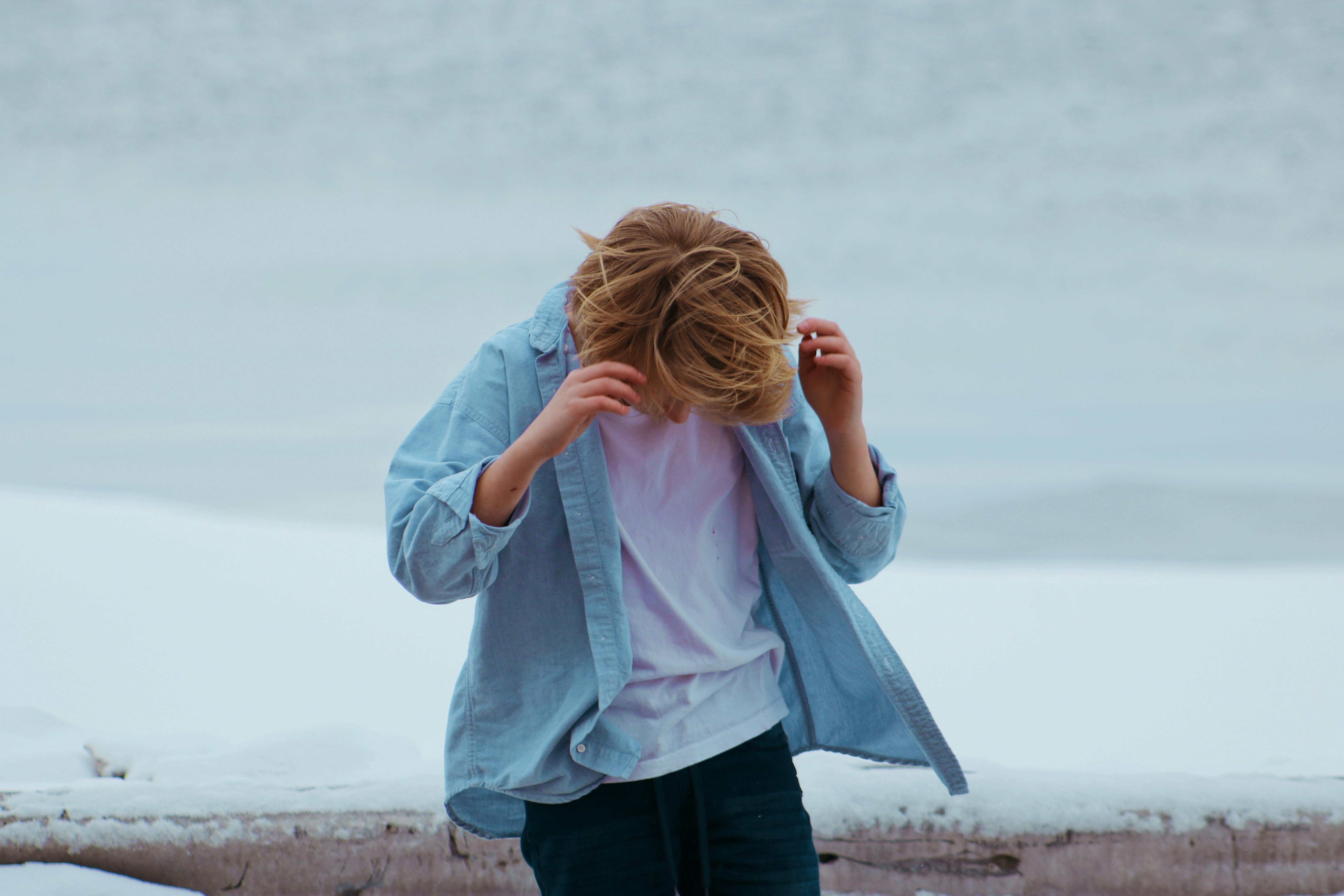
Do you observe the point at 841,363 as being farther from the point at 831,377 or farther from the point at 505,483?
the point at 505,483

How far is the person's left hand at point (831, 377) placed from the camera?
92 cm

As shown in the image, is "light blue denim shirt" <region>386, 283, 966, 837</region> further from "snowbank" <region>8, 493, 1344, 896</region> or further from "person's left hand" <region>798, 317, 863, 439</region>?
"snowbank" <region>8, 493, 1344, 896</region>

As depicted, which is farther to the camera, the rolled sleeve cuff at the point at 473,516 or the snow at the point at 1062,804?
the snow at the point at 1062,804

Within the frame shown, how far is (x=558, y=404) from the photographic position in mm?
795

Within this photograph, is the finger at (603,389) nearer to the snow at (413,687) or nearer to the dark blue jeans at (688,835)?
the dark blue jeans at (688,835)

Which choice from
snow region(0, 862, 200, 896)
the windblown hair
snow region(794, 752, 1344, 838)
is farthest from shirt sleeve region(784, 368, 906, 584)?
snow region(0, 862, 200, 896)

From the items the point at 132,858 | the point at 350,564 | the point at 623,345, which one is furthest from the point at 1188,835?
the point at 350,564

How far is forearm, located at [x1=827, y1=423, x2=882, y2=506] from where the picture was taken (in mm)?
959

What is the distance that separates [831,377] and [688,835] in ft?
1.49

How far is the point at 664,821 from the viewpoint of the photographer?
0.95 m

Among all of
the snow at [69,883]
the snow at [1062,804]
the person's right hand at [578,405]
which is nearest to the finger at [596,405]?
the person's right hand at [578,405]

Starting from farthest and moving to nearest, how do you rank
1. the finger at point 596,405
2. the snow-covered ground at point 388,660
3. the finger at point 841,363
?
the snow-covered ground at point 388,660 → the finger at point 841,363 → the finger at point 596,405

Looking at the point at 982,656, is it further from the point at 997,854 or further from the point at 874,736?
the point at 874,736

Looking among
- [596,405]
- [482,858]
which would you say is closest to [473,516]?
[596,405]
